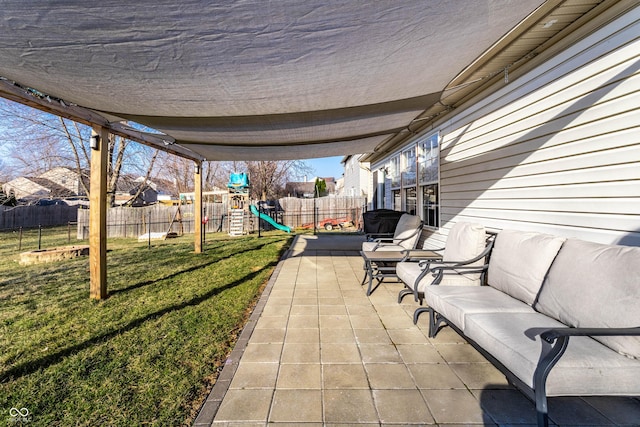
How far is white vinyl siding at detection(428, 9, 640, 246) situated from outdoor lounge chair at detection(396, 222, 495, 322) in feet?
1.28

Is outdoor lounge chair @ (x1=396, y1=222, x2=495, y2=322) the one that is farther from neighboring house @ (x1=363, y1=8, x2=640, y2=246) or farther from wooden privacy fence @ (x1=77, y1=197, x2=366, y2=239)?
wooden privacy fence @ (x1=77, y1=197, x2=366, y2=239)

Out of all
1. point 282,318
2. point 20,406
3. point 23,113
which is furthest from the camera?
point 23,113

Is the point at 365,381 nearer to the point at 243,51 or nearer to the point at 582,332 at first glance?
the point at 582,332

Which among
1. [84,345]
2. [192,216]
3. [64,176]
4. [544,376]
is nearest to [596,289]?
[544,376]

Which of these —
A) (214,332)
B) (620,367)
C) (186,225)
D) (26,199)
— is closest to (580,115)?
(620,367)

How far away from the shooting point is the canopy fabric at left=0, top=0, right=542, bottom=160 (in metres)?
1.41

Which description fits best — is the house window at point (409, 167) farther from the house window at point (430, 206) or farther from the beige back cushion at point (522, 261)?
the beige back cushion at point (522, 261)

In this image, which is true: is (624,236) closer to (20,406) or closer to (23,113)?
(20,406)

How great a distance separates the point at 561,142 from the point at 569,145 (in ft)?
0.30

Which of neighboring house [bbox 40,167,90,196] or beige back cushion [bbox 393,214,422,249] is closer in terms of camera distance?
beige back cushion [bbox 393,214,422,249]

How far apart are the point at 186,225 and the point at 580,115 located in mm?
14801

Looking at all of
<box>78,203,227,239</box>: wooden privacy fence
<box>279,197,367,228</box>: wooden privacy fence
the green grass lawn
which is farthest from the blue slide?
the green grass lawn

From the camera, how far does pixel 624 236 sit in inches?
76.6

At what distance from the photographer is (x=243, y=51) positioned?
5.87ft
